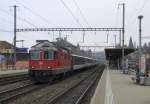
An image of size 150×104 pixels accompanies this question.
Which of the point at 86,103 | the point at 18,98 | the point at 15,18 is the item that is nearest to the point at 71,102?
the point at 86,103

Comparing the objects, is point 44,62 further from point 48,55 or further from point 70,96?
point 70,96

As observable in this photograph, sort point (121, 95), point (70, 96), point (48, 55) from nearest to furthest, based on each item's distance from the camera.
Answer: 1. point (121, 95)
2. point (70, 96)
3. point (48, 55)

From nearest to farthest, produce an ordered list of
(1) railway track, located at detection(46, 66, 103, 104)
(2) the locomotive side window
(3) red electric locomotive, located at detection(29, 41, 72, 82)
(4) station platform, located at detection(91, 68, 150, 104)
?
1. (4) station platform, located at detection(91, 68, 150, 104)
2. (1) railway track, located at detection(46, 66, 103, 104)
3. (3) red electric locomotive, located at detection(29, 41, 72, 82)
4. (2) the locomotive side window

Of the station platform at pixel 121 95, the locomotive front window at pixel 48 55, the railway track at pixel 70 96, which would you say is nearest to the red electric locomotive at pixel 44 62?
the locomotive front window at pixel 48 55

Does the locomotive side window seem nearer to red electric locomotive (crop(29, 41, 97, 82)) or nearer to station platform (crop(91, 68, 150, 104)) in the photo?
red electric locomotive (crop(29, 41, 97, 82))

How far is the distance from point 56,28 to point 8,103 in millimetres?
38993

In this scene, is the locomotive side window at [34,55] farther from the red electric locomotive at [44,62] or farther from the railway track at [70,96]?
the railway track at [70,96]

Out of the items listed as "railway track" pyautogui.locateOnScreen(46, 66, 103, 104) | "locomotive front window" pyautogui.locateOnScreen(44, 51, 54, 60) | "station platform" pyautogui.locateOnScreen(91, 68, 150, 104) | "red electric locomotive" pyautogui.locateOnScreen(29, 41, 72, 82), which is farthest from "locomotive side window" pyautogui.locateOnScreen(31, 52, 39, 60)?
"station platform" pyautogui.locateOnScreen(91, 68, 150, 104)

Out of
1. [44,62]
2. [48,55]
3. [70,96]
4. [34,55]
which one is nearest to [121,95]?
[70,96]

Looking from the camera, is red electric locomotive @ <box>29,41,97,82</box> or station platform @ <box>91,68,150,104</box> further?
red electric locomotive @ <box>29,41,97,82</box>

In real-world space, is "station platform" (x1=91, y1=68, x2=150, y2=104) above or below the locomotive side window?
below

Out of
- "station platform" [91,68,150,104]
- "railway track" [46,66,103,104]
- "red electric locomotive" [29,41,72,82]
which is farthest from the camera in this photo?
"red electric locomotive" [29,41,72,82]

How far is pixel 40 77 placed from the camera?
29922 mm

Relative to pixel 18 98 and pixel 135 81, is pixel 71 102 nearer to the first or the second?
pixel 18 98
